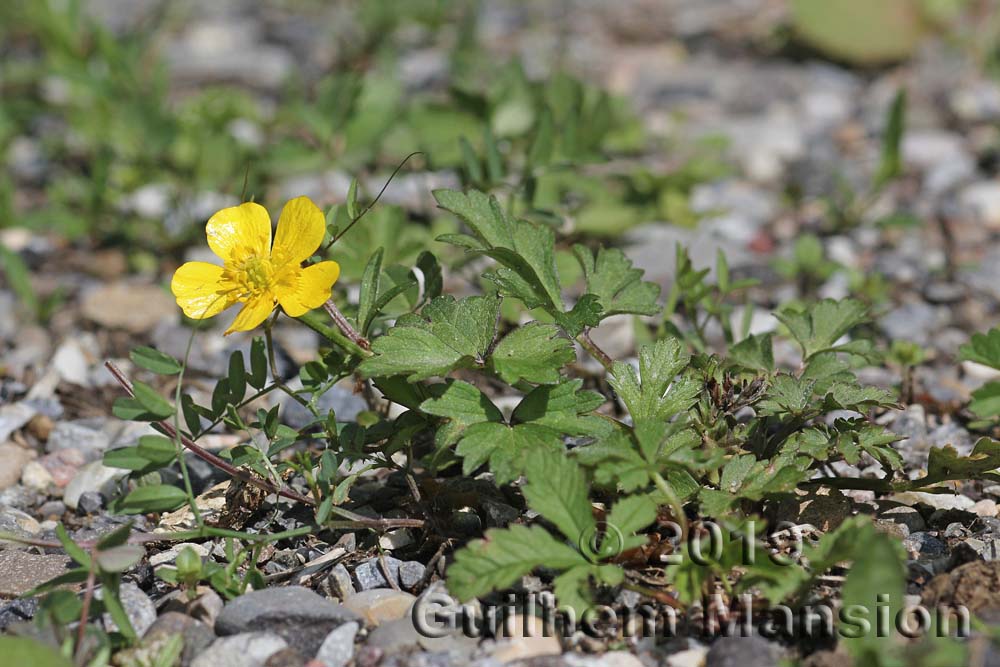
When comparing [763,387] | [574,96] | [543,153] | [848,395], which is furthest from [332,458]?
[574,96]

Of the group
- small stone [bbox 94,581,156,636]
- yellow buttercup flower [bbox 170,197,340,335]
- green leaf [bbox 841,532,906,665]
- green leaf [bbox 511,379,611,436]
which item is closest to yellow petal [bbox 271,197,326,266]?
yellow buttercup flower [bbox 170,197,340,335]

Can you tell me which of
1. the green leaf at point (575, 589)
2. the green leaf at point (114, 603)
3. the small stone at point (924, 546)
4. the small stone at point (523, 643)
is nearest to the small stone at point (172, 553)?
the green leaf at point (114, 603)

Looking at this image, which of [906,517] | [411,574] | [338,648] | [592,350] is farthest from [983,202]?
[338,648]

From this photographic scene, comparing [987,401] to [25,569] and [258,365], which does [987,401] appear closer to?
[258,365]

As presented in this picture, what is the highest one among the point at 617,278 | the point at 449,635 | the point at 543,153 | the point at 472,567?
the point at 543,153

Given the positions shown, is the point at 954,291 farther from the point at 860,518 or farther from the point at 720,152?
the point at 860,518
